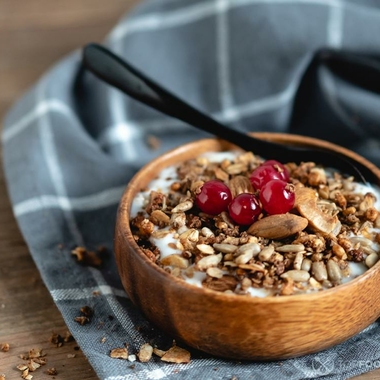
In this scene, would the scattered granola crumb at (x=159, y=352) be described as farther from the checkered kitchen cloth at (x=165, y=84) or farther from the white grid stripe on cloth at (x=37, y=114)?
the white grid stripe on cloth at (x=37, y=114)

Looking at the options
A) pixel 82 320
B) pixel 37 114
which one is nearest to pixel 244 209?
pixel 82 320

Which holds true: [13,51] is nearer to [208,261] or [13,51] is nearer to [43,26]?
[43,26]

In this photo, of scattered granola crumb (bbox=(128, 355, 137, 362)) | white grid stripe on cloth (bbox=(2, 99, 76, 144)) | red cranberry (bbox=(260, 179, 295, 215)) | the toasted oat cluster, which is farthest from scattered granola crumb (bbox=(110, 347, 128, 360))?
white grid stripe on cloth (bbox=(2, 99, 76, 144))

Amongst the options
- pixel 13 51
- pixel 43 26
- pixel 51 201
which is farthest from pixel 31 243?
pixel 43 26

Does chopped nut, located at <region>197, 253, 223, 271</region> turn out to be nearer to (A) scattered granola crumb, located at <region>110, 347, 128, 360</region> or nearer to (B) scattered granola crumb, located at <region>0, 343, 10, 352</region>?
(A) scattered granola crumb, located at <region>110, 347, 128, 360</region>

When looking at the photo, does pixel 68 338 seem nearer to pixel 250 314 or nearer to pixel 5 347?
pixel 5 347

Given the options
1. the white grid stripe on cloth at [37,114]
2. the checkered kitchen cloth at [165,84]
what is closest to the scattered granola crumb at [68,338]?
the checkered kitchen cloth at [165,84]
